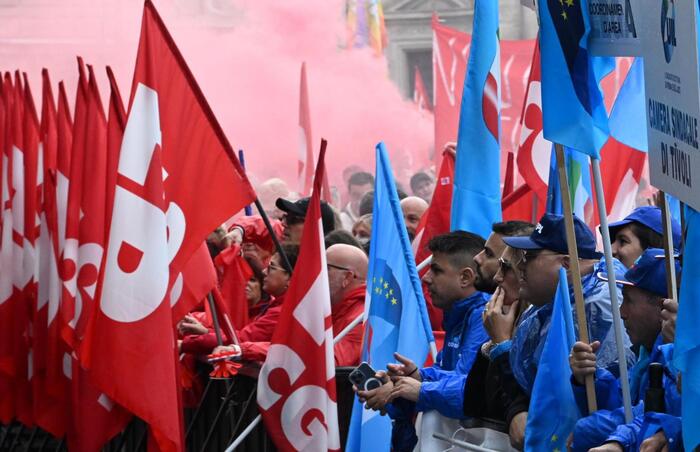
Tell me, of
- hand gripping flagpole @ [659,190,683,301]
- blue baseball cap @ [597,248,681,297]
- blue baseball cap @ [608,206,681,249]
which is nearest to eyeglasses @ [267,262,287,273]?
blue baseball cap @ [608,206,681,249]

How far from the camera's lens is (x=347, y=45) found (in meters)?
25.3

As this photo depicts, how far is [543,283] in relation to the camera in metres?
Result: 5.29

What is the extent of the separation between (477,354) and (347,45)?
19.8 m

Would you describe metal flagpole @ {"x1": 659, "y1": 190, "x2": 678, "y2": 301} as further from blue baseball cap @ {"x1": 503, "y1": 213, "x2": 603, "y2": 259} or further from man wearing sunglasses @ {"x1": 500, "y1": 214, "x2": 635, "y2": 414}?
blue baseball cap @ {"x1": 503, "y1": 213, "x2": 603, "y2": 259}

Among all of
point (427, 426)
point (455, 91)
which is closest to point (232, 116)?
point (455, 91)

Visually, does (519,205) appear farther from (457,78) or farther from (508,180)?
(457,78)

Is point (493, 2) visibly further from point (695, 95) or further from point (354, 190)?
point (354, 190)

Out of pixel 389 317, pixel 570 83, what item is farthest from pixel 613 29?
pixel 389 317

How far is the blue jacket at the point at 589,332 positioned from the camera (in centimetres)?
498

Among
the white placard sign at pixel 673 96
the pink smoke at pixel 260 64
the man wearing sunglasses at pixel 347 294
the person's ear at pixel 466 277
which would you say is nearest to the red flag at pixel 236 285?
the man wearing sunglasses at pixel 347 294

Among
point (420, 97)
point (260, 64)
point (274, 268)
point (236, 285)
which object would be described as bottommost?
point (260, 64)

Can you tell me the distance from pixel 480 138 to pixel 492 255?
1677mm

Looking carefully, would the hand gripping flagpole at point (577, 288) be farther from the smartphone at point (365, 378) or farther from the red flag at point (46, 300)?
the red flag at point (46, 300)

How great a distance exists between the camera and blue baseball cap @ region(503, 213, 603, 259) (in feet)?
17.4
